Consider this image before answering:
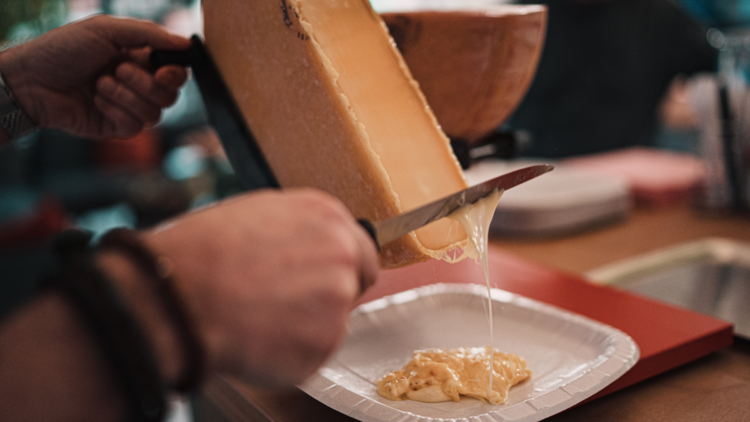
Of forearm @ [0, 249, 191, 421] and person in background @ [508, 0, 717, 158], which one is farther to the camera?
person in background @ [508, 0, 717, 158]

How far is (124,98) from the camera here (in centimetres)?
89

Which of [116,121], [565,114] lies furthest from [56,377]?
[565,114]

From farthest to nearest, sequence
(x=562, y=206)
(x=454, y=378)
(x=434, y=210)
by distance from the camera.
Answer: (x=562, y=206)
(x=454, y=378)
(x=434, y=210)

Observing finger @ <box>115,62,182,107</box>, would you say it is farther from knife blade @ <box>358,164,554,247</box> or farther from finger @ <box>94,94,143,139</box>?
knife blade @ <box>358,164,554,247</box>

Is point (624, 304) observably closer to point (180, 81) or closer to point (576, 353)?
point (576, 353)

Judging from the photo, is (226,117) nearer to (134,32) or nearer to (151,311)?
(134,32)

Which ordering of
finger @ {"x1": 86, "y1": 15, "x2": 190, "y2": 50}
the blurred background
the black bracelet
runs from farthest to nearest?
the blurred background < finger @ {"x1": 86, "y1": 15, "x2": 190, "y2": 50} < the black bracelet

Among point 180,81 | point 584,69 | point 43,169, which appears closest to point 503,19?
point 180,81

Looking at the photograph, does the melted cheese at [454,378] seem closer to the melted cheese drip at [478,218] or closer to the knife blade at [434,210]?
the melted cheese drip at [478,218]

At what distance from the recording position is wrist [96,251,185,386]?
332mm

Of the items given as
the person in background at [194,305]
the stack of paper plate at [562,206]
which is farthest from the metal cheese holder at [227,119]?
the stack of paper plate at [562,206]

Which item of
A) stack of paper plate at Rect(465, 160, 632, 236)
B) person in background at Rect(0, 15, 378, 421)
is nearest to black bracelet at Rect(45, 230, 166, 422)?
person in background at Rect(0, 15, 378, 421)

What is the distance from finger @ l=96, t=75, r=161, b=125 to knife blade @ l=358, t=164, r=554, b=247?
0.59 metres

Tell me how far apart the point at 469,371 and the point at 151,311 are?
0.41m
